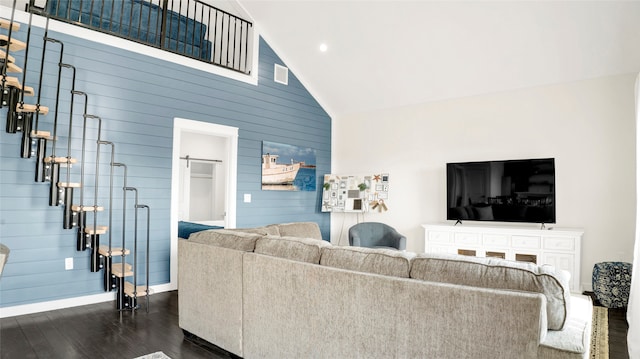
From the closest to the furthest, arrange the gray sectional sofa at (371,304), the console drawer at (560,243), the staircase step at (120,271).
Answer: the gray sectional sofa at (371,304)
the staircase step at (120,271)
the console drawer at (560,243)

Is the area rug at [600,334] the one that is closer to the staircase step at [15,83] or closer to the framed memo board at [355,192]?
the framed memo board at [355,192]

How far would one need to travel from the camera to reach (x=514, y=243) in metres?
4.89

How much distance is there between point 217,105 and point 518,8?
387 centimetres

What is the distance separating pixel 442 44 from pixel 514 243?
2732 mm

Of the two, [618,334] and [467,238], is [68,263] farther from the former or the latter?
[618,334]

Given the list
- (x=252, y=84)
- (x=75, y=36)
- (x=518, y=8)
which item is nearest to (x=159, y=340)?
(x=75, y=36)

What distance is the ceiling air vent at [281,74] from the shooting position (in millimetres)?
6176

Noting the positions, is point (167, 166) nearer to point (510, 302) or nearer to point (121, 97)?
point (121, 97)

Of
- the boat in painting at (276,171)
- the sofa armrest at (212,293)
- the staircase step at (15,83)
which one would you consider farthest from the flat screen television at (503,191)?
the staircase step at (15,83)

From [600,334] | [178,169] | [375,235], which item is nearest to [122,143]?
[178,169]

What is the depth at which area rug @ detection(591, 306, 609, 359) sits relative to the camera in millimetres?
2875

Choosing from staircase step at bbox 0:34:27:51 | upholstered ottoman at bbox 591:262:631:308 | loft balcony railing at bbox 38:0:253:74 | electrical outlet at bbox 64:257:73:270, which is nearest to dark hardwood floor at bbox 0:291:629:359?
upholstered ottoman at bbox 591:262:631:308

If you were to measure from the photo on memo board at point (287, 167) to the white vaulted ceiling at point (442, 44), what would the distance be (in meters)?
1.24

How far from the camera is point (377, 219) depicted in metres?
6.61
